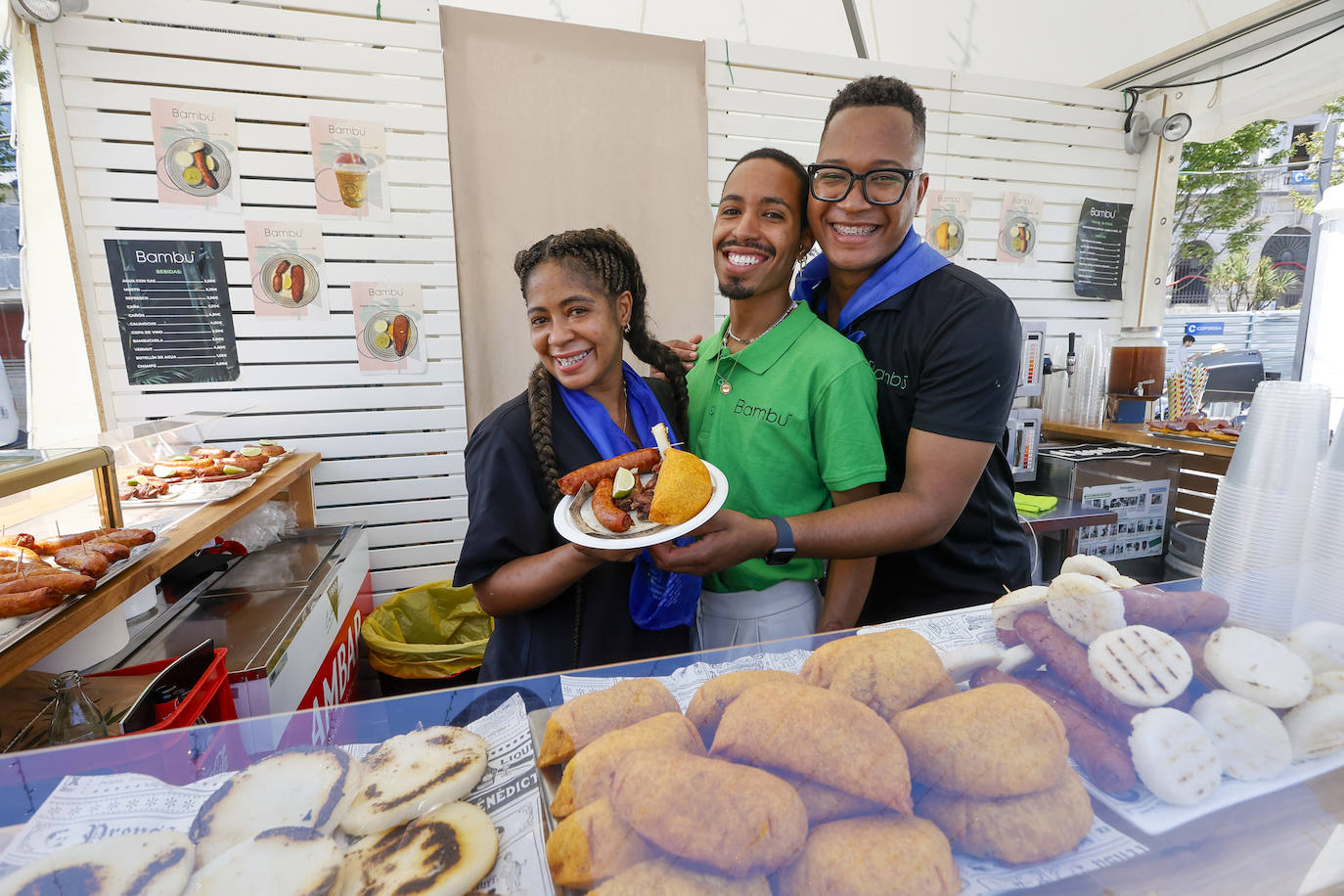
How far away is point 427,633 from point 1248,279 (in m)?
14.5

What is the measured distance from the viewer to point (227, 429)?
143 inches

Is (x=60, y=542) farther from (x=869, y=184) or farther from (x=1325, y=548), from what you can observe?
(x=1325, y=548)

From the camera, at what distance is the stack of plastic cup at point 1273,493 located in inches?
42.0

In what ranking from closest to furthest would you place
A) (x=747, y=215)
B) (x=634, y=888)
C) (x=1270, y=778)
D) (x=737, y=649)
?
1. (x=634, y=888)
2. (x=1270, y=778)
3. (x=737, y=649)
4. (x=747, y=215)

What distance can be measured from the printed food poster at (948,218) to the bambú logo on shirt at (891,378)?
12.3ft

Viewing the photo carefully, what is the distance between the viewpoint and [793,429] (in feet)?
5.49

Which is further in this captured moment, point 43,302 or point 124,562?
point 43,302

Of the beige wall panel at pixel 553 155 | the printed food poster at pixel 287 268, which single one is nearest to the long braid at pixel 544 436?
the beige wall panel at pixel 553 155

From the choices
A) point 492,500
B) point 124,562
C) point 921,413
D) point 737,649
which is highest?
point 921,413

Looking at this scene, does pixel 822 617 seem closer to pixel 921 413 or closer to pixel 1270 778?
pixel 921 413

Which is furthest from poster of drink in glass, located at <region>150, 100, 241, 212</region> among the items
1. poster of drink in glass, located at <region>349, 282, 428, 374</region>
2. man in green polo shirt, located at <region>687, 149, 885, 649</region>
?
man in green polo shirt, located at <region>687, 149, 885, 649</region>

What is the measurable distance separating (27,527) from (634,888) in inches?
103

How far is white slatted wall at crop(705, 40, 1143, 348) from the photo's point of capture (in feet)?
13.8

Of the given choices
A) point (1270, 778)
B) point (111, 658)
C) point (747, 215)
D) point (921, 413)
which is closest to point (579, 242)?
point (747, 215)
